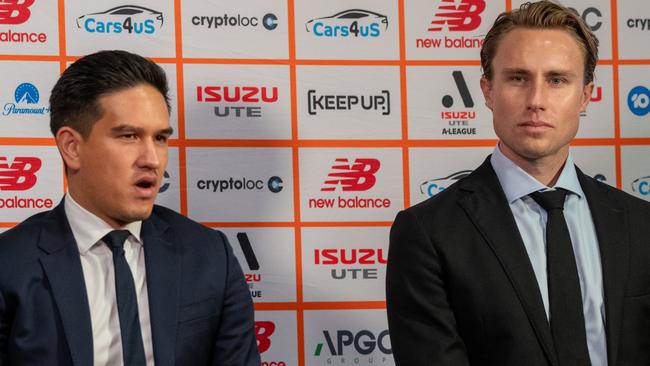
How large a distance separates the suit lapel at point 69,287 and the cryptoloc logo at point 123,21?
1017mm

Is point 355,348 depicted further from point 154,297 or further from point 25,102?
point 25,102

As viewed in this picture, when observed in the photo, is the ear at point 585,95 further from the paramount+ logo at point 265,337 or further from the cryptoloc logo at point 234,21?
the paramount+ logo at point 265,337

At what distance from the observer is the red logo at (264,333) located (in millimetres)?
3263

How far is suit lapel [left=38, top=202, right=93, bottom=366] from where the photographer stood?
2293 millimetres

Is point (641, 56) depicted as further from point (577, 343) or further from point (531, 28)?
point (577, 343)

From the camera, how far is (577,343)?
2.36 metres

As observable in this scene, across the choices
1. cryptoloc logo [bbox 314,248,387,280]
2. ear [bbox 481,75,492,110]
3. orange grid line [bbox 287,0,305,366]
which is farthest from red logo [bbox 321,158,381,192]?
ear [bbox 481,75,492,110]

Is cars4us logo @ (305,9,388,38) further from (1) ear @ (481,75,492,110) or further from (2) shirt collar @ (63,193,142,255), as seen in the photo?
(2) shirt collar @ (63,193,142,255)

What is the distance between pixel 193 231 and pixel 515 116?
0.97m

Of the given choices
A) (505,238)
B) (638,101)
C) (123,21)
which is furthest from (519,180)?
(123,21)

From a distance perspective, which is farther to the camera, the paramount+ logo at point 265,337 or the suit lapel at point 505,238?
the paramount+ logo at point 265,337

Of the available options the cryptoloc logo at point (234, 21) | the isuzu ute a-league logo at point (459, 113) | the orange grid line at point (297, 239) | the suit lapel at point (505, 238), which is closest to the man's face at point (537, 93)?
the suit lapel at point (505, 238)

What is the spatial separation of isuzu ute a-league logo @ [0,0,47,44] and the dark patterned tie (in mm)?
1797

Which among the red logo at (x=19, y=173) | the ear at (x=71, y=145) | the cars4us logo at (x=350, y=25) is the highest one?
the cars4us logo at (x=350, y=25)
